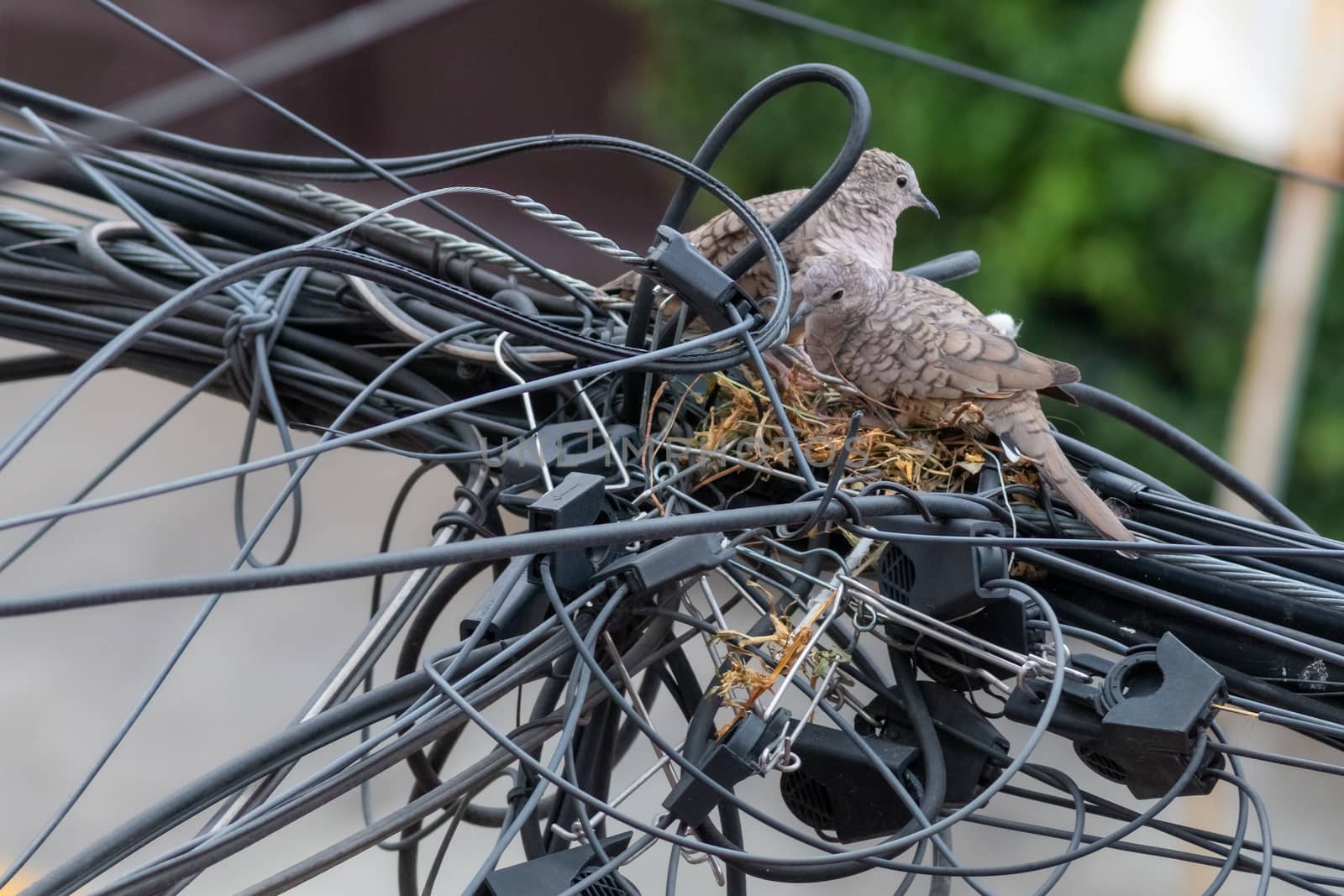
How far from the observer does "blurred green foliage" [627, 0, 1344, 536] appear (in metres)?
5.52

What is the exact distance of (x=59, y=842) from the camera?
271 inches

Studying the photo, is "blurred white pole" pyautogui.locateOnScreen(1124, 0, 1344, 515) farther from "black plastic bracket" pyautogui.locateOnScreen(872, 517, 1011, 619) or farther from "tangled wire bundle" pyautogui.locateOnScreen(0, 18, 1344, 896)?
"black plastic bracket" pyautogui.locateOnScreen(872, 517, 1011, 619)

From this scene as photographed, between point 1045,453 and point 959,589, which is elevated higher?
point 1045,453

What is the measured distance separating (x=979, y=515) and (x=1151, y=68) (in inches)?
146

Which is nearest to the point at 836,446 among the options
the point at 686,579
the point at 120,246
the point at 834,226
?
the point at 686,579

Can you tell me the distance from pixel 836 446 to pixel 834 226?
94 cm

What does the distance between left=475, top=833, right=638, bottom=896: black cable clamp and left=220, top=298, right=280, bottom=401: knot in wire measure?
1048 mm

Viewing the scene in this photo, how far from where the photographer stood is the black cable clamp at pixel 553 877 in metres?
1.64

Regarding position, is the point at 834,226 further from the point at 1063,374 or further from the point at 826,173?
the point at 826,173

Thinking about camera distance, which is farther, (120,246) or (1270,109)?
(1270,109)

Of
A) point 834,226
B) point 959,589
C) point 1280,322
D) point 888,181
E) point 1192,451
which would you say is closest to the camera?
point 959,589

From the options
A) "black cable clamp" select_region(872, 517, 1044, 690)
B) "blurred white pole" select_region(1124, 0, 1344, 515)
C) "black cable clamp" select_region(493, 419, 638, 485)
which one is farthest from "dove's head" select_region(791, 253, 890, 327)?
"blurred white pole" select_region(1124, 0, 1344, 515)

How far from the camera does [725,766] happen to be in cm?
169

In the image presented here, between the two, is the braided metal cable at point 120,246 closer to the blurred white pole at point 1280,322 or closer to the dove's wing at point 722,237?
the dove's wing at point 722,237
